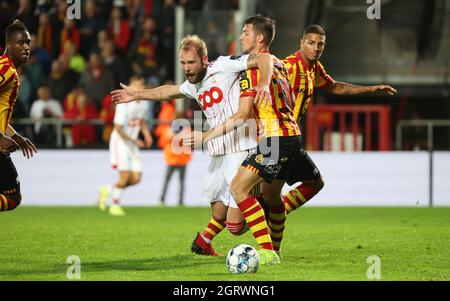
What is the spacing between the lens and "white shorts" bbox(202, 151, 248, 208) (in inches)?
362

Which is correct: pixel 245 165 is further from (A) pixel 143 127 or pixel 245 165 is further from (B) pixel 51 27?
(B) pixel 51 27

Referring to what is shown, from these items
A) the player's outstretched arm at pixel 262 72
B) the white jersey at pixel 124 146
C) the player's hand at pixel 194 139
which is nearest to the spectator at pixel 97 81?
the white jersey at pixel 124 146

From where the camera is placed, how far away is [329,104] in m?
20.7

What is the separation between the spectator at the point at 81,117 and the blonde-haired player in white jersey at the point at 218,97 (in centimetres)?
924

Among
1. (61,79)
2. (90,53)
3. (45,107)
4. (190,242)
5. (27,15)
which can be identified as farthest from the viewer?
(90,53)

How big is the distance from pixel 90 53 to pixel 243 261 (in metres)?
12.8

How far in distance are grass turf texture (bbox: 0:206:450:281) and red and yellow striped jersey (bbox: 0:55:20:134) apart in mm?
1225

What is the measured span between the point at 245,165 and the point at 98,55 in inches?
468

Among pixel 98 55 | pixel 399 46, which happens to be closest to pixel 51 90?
pixel 98 55

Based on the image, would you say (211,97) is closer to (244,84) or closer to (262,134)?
(244,84)

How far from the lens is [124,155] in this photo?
53.2 feet

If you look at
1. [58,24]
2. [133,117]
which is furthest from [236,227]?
[58,24]

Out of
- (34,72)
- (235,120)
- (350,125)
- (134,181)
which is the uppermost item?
(34,72)

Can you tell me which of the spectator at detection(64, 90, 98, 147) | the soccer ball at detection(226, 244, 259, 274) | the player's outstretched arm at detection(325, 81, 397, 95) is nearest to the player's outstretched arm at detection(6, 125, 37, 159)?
the soccer ball at detection(226, 244, 259, 274)
